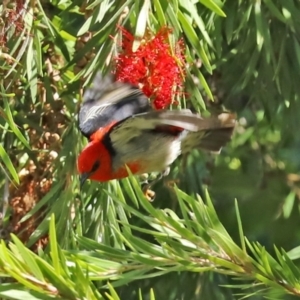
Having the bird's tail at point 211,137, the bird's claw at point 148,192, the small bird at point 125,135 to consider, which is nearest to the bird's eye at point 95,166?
the small bird at point 125,135

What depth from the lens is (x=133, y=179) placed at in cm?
75

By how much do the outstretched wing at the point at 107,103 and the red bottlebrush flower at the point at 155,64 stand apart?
140 mm

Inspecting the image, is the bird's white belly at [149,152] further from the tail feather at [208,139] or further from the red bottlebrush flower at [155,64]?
the red bottlebrush flower at [155,64]

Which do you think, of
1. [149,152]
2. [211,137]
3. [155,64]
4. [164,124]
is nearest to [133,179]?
[155,64]

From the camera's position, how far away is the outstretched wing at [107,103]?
1.33m

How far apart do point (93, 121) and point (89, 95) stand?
46 mm

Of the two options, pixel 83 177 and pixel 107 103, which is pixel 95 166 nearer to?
pixel 83 177

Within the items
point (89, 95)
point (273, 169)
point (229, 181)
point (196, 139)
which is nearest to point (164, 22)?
point (89, 95)

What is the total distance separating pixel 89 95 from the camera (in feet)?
4.52

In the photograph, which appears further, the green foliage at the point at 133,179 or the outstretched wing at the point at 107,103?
the outstretched wing at the point at 107,103

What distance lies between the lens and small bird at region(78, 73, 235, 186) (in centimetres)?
131

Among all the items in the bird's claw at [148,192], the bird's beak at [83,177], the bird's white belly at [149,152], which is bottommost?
the bird's claw at [148,192]

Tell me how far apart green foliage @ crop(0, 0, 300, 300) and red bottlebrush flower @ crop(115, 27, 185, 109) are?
0.02 meters

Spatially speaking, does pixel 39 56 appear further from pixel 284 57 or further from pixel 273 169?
pixel 273 169
